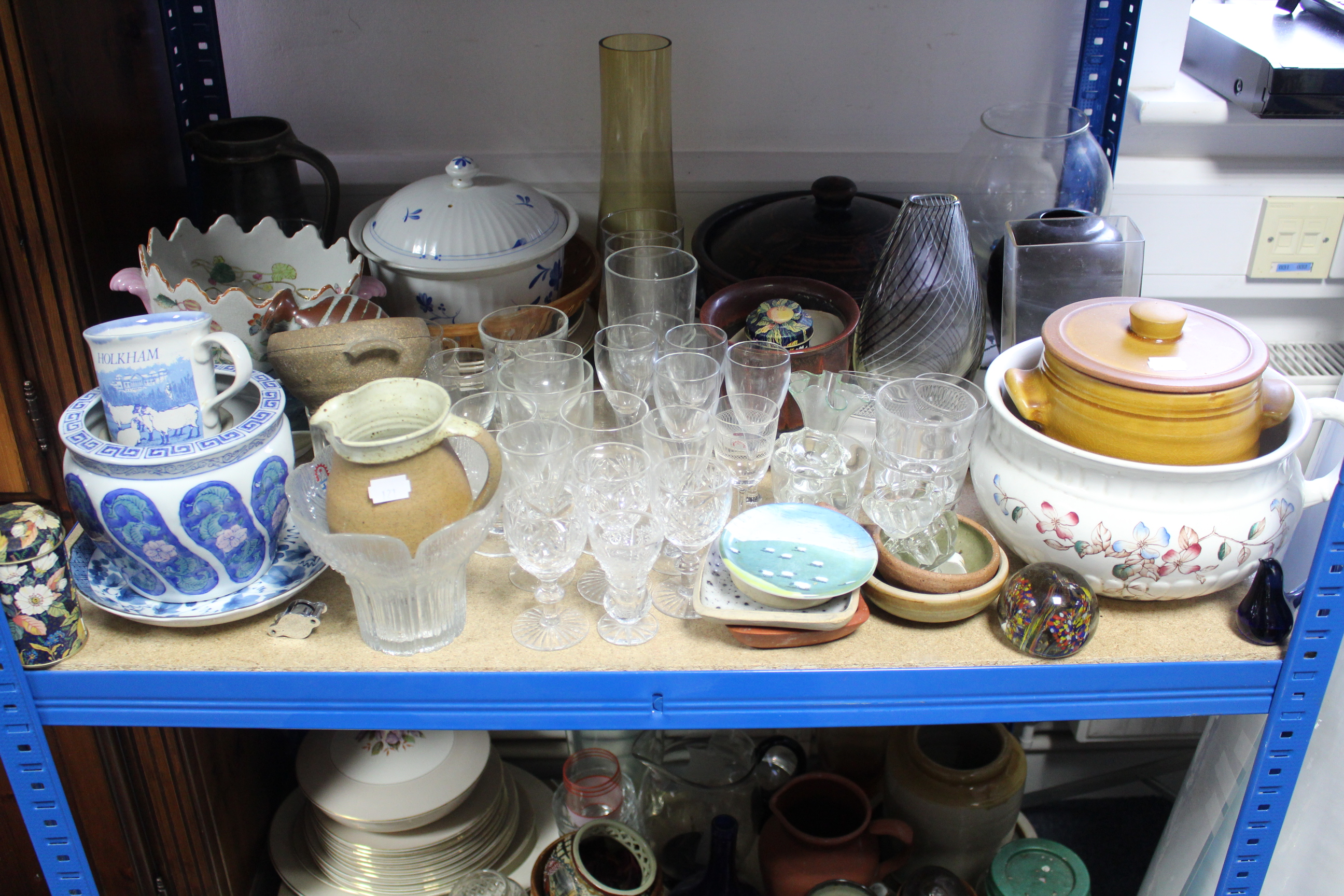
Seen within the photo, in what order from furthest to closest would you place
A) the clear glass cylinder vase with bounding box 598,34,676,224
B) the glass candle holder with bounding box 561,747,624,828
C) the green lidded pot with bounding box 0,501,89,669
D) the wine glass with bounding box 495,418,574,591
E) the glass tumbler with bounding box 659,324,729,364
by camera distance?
the glass candle holder with bounding box 561,747,624,828
the clear glass cylinder vase with bounding box 598,34,676,224
the glass tumbler with bounding box 659,324,729,364
the wine glass with bounding box 495,418,574,591
the green lidded pot with bounding box 0,501,89,669

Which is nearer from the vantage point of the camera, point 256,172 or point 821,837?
point 256,172

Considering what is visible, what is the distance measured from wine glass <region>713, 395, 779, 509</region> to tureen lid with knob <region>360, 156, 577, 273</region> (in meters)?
0.27

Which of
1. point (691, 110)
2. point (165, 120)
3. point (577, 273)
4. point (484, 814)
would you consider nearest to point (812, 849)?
point (484, 814)

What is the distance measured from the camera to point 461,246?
0.99m

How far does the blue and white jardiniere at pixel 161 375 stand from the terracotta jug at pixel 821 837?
2.52 ft

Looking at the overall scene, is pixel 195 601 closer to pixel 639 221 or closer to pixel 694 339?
pixel 694 339

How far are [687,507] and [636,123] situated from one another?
0.47 metres

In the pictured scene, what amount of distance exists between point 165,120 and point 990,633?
990 mm

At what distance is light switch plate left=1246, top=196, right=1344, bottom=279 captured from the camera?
1194mm

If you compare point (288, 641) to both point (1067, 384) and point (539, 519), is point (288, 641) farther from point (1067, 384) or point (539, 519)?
point (1067, 384)

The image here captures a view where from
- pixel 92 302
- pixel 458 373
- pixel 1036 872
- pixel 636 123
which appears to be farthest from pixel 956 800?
pixel 92 302

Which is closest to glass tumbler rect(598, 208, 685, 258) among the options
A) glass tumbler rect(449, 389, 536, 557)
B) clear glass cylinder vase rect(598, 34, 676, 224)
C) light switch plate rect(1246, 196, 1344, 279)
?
clear glass cylinder vase rect(598, 34, 676, 224)

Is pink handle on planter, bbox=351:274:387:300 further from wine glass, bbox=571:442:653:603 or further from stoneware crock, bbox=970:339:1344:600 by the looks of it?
stoneware crock, bbox=970:339:1344:600

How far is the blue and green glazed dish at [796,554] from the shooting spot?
0.79m
